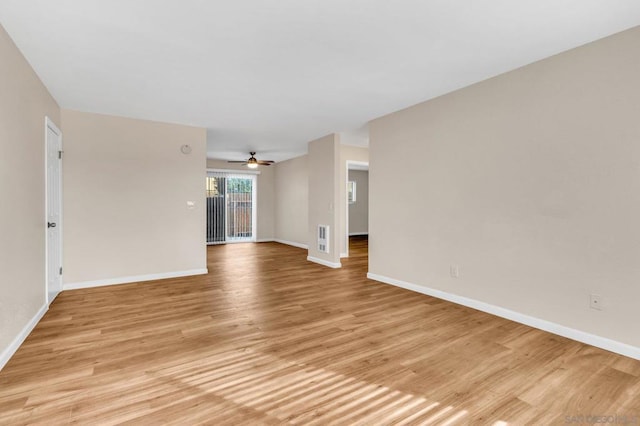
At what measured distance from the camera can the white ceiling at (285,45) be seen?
2.04 m

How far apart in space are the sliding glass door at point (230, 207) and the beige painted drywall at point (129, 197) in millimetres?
3920

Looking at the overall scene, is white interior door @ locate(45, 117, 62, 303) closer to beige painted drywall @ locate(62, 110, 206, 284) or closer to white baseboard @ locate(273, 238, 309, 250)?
beige painted drywall @ locate(62, 110, 206, 284)

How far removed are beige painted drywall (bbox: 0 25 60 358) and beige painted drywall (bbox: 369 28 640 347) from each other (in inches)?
155

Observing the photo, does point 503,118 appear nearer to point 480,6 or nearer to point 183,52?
point 480,6

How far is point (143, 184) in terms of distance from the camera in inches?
181

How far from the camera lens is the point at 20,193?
2537 millimetres

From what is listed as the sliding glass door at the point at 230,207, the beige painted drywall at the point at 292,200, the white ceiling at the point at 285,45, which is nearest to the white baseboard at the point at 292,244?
the beige painted drywall at the point at 292,200

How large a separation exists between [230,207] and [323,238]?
4.21 meters

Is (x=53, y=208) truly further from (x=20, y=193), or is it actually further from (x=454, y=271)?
(x=454, y=271)

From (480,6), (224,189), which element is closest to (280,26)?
(480,6)

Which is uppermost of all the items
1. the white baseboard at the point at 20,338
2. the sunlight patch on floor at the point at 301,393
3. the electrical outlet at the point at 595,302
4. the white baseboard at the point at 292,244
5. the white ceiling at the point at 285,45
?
the white ceiling at the point at 285,45

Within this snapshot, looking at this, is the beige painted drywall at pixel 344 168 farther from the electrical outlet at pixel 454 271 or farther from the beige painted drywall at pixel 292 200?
the electrical outlet at pixel 454 271

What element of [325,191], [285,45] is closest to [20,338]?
[285,45]

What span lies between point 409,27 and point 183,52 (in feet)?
6.05
